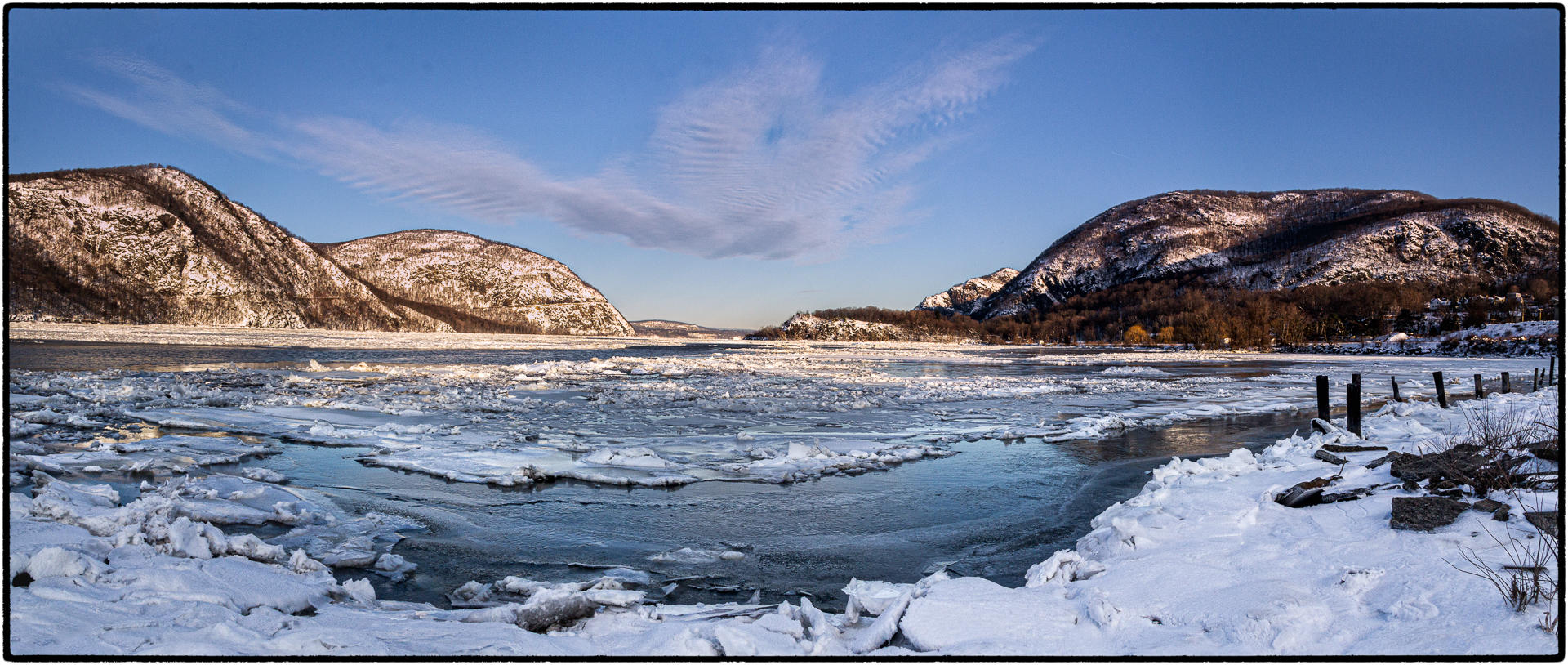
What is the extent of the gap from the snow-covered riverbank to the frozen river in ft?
2.31

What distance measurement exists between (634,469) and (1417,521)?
7964mm

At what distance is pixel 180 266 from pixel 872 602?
5880 inches

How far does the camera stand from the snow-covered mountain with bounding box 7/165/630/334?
64125 millimetres

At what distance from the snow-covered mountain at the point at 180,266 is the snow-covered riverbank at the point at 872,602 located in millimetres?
38534

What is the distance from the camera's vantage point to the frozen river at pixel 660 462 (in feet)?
20.2

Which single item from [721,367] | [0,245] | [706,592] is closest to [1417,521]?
[706,592]

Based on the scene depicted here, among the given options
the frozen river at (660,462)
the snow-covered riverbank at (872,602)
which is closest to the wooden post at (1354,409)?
the frozen river at (660,462)

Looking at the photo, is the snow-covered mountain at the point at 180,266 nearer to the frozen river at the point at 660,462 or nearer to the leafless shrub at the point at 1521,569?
the frozen river at the point at 660,462

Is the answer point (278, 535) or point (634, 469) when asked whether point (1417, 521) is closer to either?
point (634, 469)

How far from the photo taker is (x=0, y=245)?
265 centimetres

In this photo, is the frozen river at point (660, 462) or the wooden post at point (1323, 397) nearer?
the frozen river at point (660, 462)

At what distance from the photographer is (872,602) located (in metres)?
4.22

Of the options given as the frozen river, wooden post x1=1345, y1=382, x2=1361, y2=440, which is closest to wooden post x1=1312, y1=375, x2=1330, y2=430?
the frozen river

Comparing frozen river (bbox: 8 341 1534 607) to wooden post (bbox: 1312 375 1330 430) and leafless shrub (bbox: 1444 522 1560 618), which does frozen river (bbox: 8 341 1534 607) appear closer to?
wooden post (bbox: 1312 375 1330 430)
